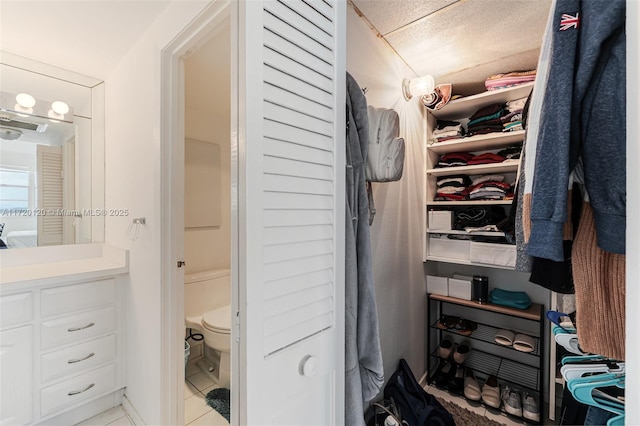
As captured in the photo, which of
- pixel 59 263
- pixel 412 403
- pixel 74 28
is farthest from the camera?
pixel 59 263

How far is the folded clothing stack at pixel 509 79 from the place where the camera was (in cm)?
161

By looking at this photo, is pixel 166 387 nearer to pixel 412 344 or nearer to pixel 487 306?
pixel 412 344

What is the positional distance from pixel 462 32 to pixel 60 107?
7.98 feet

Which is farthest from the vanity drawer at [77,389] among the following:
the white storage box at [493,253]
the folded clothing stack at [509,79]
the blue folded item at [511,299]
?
the folded clothing stack at [509,79]

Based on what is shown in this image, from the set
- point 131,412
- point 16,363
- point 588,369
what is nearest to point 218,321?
point 131,412

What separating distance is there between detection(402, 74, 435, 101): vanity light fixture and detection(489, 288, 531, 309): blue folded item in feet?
4.64

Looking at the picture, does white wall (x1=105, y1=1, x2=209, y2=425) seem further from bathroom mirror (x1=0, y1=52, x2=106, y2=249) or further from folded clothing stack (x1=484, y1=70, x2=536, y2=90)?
folded clothing stack (x1=484, y1=70, x2=536, y2=90)

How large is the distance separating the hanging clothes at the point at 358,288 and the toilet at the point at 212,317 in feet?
3.15

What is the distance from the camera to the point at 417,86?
1.67 meters

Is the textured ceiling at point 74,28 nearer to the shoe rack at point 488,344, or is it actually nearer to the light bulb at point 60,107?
the light bulb at point 60,107

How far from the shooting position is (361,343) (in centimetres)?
96

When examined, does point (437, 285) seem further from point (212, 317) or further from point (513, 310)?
point (212, 317)

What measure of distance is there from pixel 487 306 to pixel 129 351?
7.26ft

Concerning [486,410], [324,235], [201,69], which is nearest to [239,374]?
Answer: [324,235]
